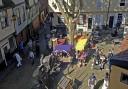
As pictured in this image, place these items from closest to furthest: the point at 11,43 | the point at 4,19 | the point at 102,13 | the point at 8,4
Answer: the point at 4,19 < the point at 8,4 < the point at 11,43 < the point at 102,13

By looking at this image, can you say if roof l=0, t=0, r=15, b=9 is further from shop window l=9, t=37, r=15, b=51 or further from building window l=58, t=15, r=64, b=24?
building window l=58, t=15, r=64, b=24

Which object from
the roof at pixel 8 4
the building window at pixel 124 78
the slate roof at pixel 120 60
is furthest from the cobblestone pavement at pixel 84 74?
the roof at pixel 8 4

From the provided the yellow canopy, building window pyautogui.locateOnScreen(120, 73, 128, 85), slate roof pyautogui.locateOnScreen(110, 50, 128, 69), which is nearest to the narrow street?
the yellow canopy

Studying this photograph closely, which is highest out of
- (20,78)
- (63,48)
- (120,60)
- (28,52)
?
(120,60)

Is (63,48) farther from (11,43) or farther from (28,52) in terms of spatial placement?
(11,43)

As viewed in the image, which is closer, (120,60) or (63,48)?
(120,60)

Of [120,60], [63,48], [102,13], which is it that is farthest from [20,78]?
[102,13]

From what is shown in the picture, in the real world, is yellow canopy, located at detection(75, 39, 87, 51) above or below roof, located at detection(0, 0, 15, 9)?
below

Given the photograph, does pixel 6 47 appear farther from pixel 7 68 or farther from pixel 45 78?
pixel 45 78

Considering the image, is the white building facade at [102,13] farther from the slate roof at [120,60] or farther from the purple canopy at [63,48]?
the slate roof at [120,60]

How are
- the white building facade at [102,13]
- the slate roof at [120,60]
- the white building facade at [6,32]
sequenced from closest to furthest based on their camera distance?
the slate roof at [120,60] → the white building facade at [6,32] → the white building facade at [102,13]

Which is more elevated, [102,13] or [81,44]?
[102,13]

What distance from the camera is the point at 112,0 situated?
32.2 meters

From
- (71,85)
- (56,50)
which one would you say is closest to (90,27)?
(56,50)
